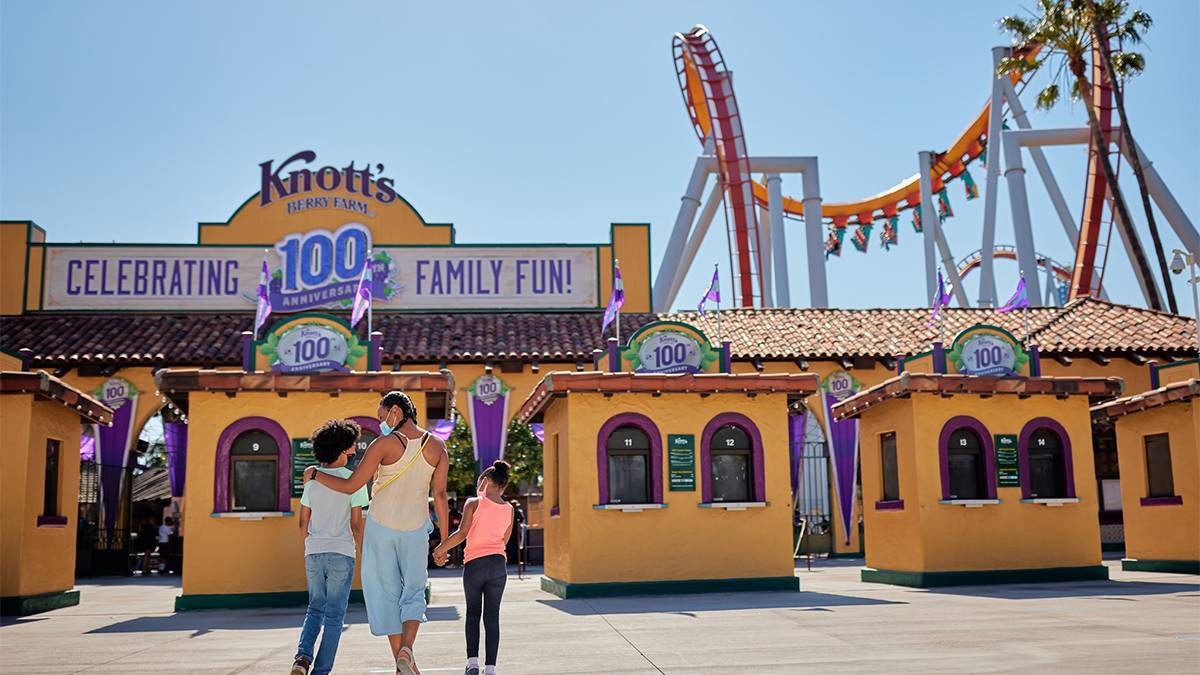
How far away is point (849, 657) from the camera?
348 inches

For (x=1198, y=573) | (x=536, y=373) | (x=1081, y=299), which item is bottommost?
(x=1198, y=573)

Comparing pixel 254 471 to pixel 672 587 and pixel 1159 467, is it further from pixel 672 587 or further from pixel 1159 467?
pixel 1159 467

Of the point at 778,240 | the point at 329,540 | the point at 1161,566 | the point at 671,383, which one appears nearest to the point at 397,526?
the point at 329,540

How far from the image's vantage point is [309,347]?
1561 cm

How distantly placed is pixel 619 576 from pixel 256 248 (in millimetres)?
17648

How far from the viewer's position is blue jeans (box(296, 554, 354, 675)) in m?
7.03

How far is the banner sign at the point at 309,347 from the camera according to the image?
15539 mm

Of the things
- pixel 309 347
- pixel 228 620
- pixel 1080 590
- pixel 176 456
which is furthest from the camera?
pixel 176 456

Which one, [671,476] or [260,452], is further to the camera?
[671,476]

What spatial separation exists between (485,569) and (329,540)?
1.23 meters

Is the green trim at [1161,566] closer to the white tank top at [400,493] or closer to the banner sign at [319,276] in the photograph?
the banner sign at [319,276]

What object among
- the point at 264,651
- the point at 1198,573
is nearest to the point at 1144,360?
the point at 1198,573

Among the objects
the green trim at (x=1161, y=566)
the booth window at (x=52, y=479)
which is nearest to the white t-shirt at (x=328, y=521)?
the booth window at (x=52, y=479)

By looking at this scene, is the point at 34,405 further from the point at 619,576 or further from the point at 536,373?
the point at 536,373
